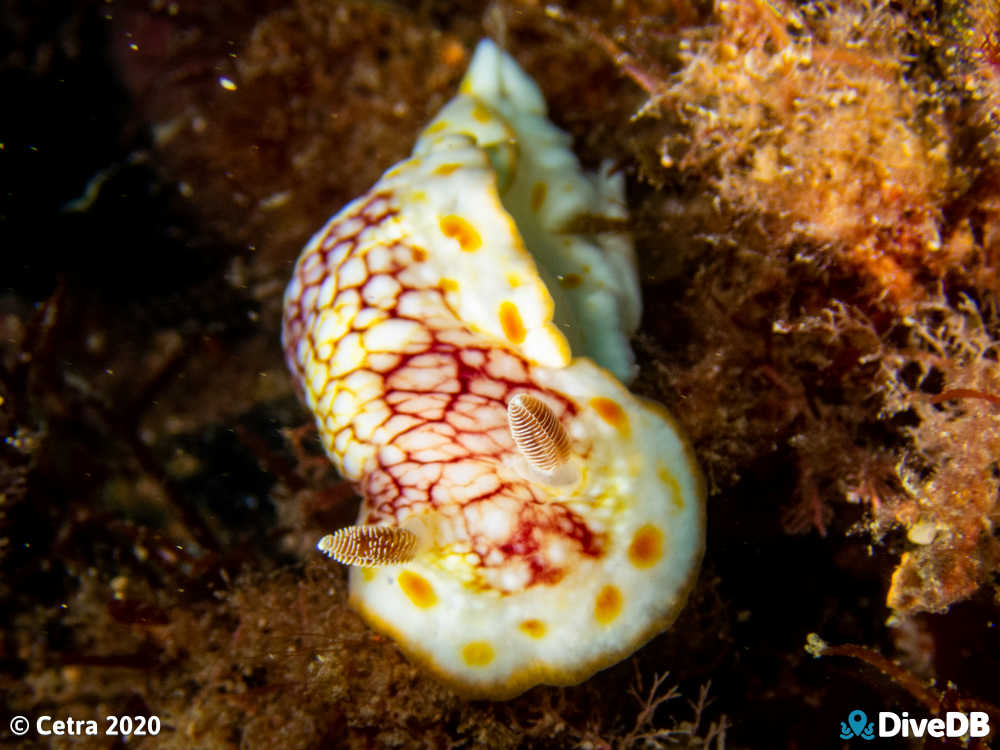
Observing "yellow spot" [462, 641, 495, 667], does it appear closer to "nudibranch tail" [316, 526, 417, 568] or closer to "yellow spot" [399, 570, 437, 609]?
"yellow spot" [399, 570, 437, 609]

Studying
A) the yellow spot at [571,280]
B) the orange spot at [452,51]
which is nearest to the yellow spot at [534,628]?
the yellow spot at [571,280]

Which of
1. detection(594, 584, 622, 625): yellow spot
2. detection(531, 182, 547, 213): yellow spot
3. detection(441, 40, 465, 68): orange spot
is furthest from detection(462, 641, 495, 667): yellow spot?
detection(441, 40, 465, 68): orange spot

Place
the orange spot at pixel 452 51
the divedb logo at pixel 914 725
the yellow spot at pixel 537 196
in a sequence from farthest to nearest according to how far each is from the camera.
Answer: the orange spot at pixel 452 51
the yellow spot at pixel 537 196
the divedb logo at pixel 914 725

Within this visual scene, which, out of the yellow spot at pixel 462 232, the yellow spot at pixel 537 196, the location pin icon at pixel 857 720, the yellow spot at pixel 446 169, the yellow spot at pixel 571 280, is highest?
the yellow spot at pixel 446 169

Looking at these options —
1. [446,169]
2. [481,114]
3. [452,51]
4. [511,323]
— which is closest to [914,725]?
[511,323]

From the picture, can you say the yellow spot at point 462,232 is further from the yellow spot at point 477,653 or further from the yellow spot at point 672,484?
the yellow spot at point 477,653

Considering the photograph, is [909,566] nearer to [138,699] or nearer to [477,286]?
[477,286]

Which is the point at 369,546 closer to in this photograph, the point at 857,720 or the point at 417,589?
the point at 417,589
